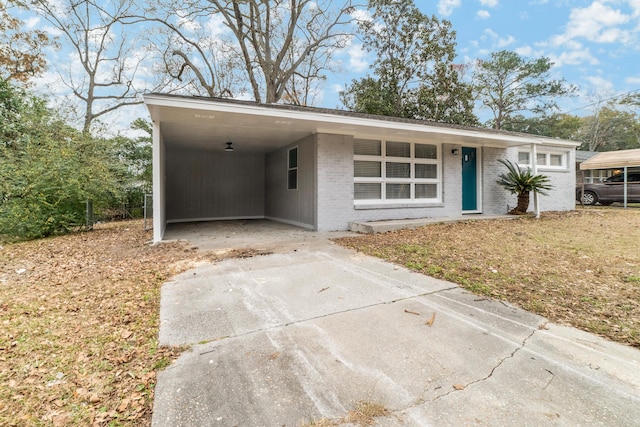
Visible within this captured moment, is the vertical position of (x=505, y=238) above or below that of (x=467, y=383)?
above

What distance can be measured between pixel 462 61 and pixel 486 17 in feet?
8.63

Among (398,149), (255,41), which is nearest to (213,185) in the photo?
(398,149)

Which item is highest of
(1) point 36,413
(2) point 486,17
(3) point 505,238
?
(2) point 486,17

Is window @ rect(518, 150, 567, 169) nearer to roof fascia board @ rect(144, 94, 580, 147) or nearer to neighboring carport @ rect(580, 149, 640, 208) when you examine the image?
roof fascia board @ rect(144, 94, 580, 147)

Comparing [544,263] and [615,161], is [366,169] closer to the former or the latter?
[544,263]

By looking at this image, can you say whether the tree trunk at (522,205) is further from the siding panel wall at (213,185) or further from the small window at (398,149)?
the siding panel wall at (213,185)

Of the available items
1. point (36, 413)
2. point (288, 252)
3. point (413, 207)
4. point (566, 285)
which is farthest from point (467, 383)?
point (413, 207)

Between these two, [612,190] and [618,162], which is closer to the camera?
[618,162]

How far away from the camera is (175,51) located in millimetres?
16094

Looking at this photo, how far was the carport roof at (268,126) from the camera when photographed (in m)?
5.51

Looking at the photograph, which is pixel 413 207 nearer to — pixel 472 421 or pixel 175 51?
pixel 472 421

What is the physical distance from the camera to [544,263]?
4562mm

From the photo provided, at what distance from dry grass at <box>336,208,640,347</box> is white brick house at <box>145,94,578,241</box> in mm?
1534

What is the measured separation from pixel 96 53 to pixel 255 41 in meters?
8.18
